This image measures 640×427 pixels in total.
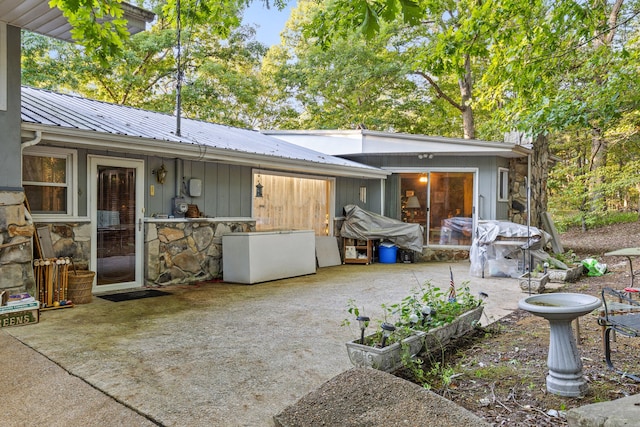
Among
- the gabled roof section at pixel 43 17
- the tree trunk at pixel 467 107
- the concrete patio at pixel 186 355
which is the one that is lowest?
the concrete patio at pixel 186 355

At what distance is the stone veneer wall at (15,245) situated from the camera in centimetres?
427

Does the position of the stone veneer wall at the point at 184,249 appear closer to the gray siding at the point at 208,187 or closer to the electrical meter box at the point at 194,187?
the gray siding at the point at 208,187

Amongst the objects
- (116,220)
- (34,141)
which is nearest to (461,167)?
(116,220)

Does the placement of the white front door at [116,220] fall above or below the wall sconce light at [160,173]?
below

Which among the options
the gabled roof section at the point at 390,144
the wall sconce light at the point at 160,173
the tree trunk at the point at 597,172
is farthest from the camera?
the tree trunk at the point at 597,172

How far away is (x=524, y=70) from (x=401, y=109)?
33.3 feet

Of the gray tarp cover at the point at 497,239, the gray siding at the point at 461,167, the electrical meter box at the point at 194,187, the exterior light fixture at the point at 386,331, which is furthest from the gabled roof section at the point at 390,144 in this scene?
the exterior light fixture at the point at 386,331

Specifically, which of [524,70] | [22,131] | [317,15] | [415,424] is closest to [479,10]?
[524,70]

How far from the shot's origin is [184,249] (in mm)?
6477

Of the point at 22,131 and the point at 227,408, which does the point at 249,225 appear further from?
the point at 227,408

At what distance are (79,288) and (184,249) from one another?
68.2 inches

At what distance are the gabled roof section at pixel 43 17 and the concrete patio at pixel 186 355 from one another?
3029 mm

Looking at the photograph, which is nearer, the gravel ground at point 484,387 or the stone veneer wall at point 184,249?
the gravel ground at point 484,387

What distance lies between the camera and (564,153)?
60.8ft
